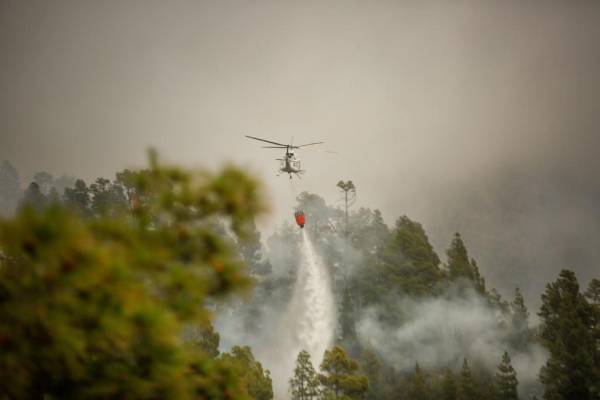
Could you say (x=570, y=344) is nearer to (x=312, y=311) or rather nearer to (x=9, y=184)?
(x=312, y=311)

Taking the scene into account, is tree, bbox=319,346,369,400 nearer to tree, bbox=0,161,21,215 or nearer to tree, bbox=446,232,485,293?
tree, bbox=446,232,485,293

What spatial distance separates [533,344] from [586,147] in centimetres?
19276

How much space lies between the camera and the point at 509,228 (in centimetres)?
11869

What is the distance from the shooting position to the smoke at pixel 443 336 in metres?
38.8

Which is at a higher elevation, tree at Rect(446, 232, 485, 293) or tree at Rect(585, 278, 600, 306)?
tree at Rect(446, 232, 485, 293)

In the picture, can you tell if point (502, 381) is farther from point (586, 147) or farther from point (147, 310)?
point (586, 147)

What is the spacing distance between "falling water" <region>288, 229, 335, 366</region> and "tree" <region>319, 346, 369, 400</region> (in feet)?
65.7

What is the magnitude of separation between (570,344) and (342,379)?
1389 cm

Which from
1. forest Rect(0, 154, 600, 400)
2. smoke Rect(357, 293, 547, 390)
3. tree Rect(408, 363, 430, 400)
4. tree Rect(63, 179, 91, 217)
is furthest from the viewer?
tree Rect(63, 179, 91, 217)

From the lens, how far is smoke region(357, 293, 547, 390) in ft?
127

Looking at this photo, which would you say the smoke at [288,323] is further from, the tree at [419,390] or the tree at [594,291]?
the tree at [594,291]

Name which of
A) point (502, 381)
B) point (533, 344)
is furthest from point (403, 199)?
point (502, 381)

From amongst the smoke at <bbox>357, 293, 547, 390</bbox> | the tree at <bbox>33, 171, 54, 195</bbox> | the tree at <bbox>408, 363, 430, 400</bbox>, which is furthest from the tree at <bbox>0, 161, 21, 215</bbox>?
the tree at <bbox>408, 363, 430, 400</bbox>

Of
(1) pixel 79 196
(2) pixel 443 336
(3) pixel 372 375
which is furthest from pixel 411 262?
(1) pixel 79 196
